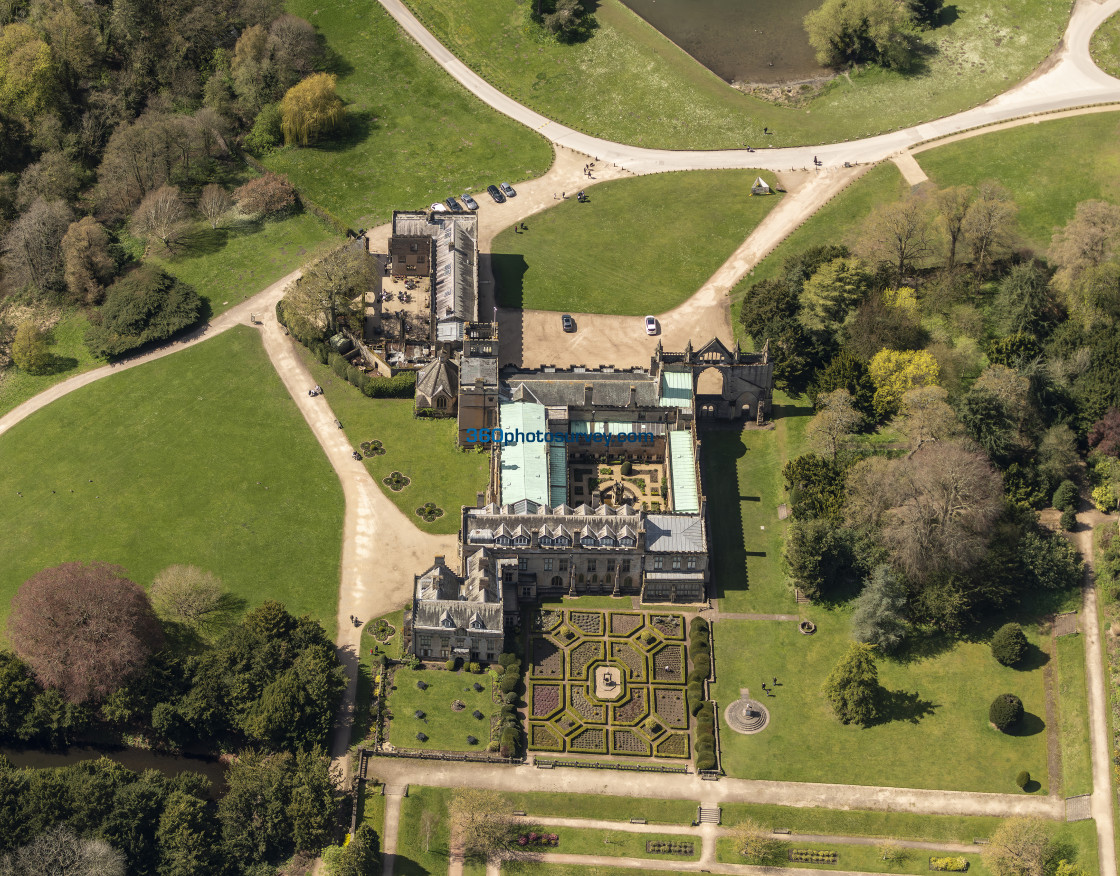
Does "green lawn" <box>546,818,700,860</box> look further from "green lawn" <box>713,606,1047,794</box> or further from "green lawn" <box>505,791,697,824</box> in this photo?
"green lawn" <box>713,606,1047,794</box>

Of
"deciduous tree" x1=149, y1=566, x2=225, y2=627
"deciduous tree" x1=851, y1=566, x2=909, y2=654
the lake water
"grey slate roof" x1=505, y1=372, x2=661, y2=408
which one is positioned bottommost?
the lake water

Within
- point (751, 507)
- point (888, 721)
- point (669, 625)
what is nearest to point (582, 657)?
point (669, 625)

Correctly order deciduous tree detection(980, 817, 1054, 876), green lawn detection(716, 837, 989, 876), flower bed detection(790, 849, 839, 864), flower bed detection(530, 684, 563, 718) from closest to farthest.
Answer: deciduous tree detection(980, 817, 1054, 876), green lawn detection(716, 837, 989, 876), flower bed detection(790, 849, 839, 864), flower bed detection(530, 684, 563, 718)

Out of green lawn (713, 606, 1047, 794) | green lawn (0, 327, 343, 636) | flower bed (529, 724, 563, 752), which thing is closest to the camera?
green lawn (713, 606, 1047, 794)

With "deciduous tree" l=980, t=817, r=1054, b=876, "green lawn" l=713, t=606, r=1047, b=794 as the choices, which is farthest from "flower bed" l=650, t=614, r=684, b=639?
"deciduous tree" l=980, t=817, r=1054, b=876

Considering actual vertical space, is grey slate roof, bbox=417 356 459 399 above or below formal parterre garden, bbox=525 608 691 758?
above

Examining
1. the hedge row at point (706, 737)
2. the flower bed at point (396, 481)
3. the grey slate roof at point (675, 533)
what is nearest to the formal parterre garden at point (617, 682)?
the hedge row at point (706, 737)

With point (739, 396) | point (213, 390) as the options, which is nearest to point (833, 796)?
point (739, 396)
